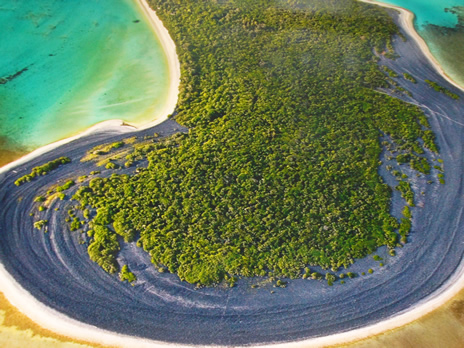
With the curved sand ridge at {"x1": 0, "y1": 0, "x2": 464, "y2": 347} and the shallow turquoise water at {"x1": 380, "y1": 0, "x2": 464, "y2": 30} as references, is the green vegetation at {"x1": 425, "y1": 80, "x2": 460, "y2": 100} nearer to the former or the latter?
the shallow turquoise water at {"x1": 380, "y1": 0, "x2": 464, "y2": 30}

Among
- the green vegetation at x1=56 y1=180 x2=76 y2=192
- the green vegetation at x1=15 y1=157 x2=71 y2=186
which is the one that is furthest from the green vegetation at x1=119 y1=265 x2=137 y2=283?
the green vegetation at x1=15 y1=157 x2=71 y2=186

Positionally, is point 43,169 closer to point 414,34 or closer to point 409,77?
point 409,77

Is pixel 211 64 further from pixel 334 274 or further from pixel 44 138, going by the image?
pixel 334 274

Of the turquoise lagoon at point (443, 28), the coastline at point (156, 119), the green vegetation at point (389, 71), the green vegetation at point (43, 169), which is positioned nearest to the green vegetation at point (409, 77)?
the green vegetation at point (389, 71)

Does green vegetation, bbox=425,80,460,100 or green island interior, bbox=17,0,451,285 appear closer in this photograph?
green island interior, bbox=17,0,451,285

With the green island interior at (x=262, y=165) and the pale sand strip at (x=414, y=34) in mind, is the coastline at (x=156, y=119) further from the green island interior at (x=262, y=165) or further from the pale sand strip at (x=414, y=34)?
the pale sand strip at (x=414, y=34)

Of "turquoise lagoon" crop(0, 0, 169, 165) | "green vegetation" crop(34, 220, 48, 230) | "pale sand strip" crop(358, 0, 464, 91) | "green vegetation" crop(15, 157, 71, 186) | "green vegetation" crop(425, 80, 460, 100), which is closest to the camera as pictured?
"green vegetation" crop(34, 220, 48, 230)

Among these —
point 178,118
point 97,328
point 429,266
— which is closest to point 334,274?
point 429,266
